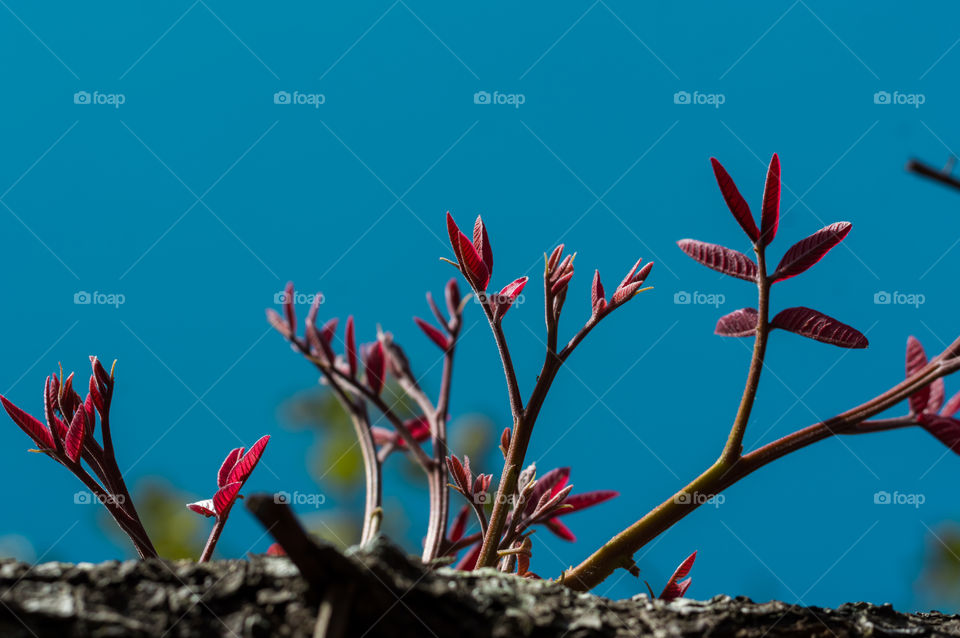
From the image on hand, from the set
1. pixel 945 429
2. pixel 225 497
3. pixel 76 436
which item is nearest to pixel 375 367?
pixel 225 497

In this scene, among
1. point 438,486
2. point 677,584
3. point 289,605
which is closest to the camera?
point 289,605

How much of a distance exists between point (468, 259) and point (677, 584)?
55 cm

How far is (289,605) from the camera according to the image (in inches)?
23.9

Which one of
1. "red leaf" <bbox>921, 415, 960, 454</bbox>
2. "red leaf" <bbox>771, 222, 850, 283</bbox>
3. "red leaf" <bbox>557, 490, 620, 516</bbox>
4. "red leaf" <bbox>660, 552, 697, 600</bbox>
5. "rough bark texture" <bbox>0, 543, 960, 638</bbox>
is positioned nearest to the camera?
"rough bark texture" <bbox>0, 543, 960, 638</bbox>

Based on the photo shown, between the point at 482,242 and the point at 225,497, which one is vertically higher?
the point at 482,242

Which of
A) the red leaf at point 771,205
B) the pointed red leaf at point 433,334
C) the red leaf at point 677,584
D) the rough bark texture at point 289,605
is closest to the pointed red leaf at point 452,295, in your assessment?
the pointed red leaf at point 433,334

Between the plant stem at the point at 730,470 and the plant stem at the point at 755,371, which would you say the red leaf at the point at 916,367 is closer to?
the plant stem at the point at 730,470

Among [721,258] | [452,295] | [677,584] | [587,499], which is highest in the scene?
[721,258]

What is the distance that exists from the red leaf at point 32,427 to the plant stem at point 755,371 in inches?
34.8

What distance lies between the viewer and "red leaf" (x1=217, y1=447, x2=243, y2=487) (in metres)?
1.00

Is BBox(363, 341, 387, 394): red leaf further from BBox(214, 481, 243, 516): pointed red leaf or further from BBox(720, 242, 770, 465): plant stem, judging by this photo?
BBox(720, 242, 770, 465): plant stem

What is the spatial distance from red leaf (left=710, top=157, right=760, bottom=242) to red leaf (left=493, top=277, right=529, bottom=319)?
10.9 inches

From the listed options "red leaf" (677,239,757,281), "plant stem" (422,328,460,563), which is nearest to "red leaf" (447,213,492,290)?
"plant stem" (422,328,460,563)

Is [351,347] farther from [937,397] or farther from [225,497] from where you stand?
[937,397]
